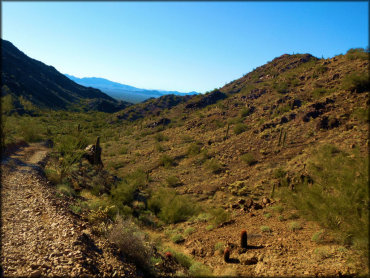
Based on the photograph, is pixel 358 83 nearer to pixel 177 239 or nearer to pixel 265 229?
pixel 265 229

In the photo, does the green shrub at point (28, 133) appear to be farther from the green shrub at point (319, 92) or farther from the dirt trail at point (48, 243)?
the green shrub at point (319, 92)

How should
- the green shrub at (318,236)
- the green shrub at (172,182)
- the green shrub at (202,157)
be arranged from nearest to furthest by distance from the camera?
the green shrub at (318,236) < the green shrub at (172,182) < the green shrub at (202,157)

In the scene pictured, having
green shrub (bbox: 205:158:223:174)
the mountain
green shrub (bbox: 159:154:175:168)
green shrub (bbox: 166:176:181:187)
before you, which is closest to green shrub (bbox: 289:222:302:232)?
green shrub (bbox: 205:158:223:174)

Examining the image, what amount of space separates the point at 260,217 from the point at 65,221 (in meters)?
9.66

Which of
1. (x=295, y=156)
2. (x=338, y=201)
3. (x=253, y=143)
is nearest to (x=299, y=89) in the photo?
(x=253, y=143)

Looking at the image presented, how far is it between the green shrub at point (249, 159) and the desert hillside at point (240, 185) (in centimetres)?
10

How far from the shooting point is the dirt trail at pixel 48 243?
198 inches

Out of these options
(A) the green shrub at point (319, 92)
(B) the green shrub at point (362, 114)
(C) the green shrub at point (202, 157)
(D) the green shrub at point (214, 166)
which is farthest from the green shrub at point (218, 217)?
(A) the green shrub at point (319, 92)

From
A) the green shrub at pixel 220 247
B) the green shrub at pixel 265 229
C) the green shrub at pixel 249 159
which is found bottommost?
the green shrub at pixel 220 247

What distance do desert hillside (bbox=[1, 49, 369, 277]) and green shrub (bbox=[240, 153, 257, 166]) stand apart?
0.10m

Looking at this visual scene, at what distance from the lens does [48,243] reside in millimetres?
6082

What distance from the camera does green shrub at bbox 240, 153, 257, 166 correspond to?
21.1 m

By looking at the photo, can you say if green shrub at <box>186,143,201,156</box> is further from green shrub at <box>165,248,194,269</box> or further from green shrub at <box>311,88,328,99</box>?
green shrub at <box>165,248,194,269</box>

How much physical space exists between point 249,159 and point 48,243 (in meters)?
18.3
